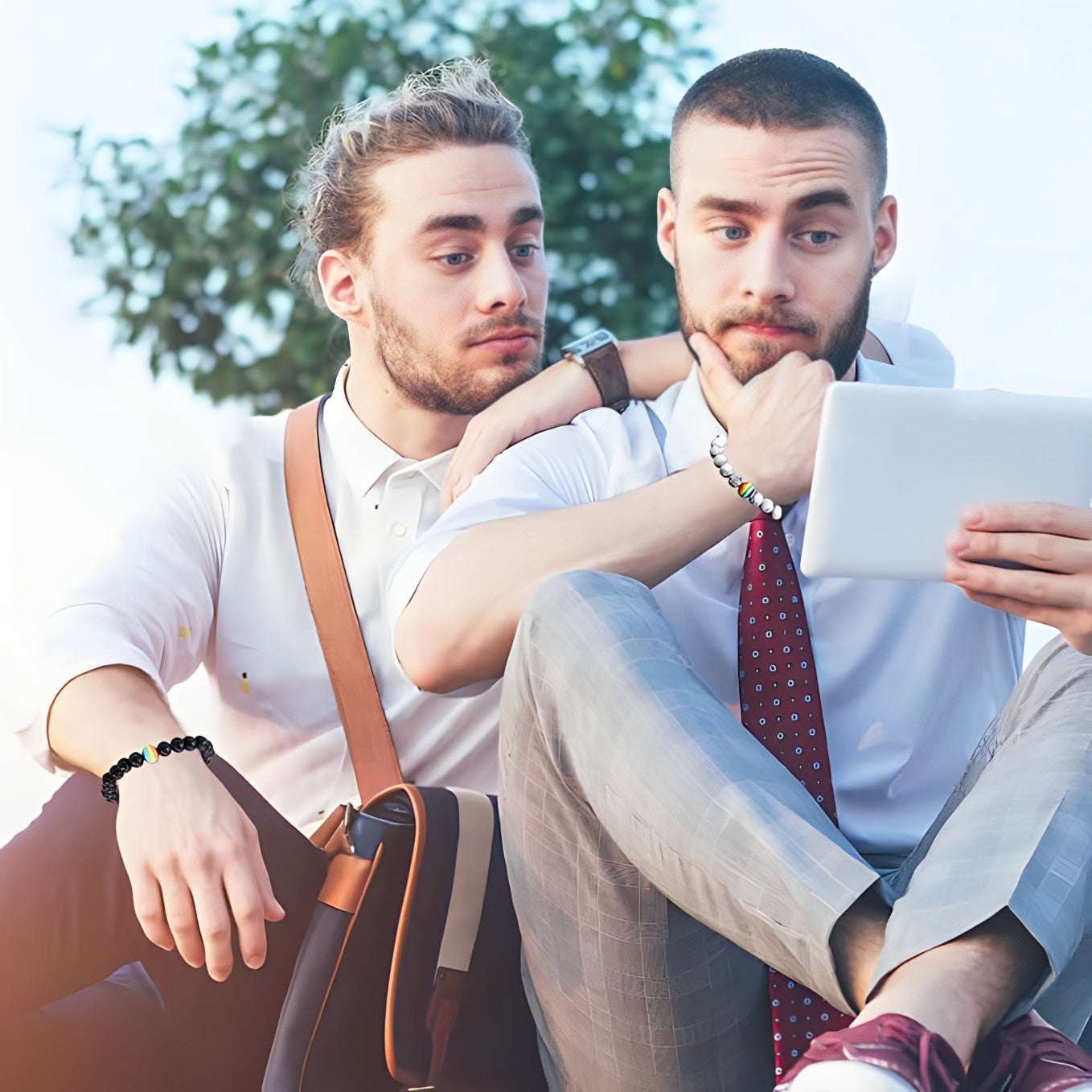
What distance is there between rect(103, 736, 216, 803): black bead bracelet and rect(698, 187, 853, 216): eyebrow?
1.17 meters

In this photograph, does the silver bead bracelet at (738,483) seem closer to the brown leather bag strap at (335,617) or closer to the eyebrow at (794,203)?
the eyebrow at (794,203)

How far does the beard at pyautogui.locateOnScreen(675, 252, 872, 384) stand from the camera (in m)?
2.24

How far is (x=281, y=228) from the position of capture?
4047 mm

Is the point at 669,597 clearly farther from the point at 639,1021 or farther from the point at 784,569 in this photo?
the point at 639,1021

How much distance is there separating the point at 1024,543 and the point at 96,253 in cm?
330

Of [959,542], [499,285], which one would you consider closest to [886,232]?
[499,285]

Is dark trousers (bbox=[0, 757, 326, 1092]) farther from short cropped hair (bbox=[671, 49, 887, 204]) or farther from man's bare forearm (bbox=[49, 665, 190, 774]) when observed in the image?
short cropped hair (bbox=[671, 49, 887, 204])

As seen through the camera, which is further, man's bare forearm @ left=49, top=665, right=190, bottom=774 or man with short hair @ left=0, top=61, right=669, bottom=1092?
man's bare forearm @ left=49, top=665, right=190, bottom=774

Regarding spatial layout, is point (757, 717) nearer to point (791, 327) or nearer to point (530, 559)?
point (530, 559)

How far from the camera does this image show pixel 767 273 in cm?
221

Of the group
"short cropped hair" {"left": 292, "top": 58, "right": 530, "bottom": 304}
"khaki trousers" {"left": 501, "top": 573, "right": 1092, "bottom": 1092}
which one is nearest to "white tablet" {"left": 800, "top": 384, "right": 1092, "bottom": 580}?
"khaki trousers" {"left": 501, "top": 573, "right": 1092, "bottom": 1092}

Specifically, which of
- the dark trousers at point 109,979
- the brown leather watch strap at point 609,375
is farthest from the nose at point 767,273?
the dark trousers at point 109,979

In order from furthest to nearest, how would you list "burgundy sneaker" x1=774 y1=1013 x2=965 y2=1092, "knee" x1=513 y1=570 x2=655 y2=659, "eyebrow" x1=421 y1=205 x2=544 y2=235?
"eyebrow" x1=421 y1=205 x2=544 y2=235 < "knee" x1=513 y1=570 x2=655 y2=659 < "burgundy sneaker" x1=774 y1=1013 x2=965 y2=1092

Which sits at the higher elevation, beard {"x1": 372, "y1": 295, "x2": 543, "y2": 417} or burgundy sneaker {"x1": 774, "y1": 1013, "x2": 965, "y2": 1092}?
beard {"x1": 372, "y1": 295, "x2": 543, "y2": 417}
